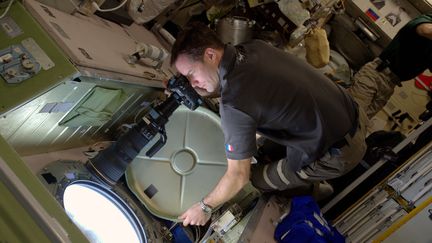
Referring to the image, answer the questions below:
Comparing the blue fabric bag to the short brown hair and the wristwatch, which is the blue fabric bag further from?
the short brown hair

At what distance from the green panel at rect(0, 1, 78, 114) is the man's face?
1.73 ft

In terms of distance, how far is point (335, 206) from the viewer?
3.94m

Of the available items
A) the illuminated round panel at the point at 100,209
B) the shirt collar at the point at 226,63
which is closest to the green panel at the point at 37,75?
the illuminated round panel at the point at 100,209

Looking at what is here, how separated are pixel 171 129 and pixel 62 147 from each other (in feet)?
2.39

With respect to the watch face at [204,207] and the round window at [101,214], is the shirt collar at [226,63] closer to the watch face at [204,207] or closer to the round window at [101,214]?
the watch face at [204,207]

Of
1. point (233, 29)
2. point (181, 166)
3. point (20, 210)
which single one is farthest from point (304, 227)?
point (233, 29)

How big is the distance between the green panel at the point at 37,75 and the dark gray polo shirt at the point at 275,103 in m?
0.77

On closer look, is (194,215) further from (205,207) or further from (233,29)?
(233,29)

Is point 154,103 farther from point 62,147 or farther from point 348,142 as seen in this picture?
point 348,142

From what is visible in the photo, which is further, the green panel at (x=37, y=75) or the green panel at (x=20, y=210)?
the green panel at (x=37, y=75)

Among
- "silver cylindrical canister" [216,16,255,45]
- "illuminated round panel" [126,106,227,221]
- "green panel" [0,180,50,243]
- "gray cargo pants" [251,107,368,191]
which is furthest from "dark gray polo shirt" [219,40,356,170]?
"silver cylindrical canister" [216,16,255,45]

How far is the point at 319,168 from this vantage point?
2719 mm

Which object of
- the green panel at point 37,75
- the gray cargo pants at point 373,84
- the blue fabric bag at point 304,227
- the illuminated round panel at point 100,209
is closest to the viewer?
the green panel at point 37,75

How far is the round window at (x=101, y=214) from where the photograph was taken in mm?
2232
